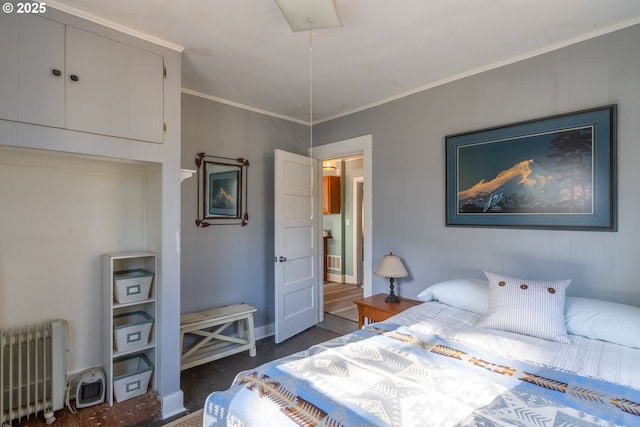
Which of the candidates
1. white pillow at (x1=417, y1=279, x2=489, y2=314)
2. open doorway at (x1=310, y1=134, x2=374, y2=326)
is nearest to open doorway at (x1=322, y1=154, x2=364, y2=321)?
open doorway at (x1=310, y1=134, x2=374, y2=326)

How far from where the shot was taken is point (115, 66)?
200 centimetres

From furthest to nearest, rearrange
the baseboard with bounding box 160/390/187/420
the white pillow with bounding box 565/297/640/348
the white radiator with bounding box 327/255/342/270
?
the white radiator with bounding box 327/255/342/270 → the baseboard with bounding box 160/390/187/420 → the white pillow with bounding box 565/297/640/348

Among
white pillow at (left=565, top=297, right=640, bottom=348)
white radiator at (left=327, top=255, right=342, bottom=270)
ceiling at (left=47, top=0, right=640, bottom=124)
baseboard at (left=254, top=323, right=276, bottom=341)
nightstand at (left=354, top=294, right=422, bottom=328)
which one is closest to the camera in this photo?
white pillow at (left=565, top=297, right=640, bottom=348)

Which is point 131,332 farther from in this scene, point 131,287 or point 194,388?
point 194,388

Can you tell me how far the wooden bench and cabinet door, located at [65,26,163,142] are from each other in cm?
156

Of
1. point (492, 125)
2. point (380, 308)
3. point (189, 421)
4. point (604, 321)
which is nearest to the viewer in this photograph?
point (604, 321)

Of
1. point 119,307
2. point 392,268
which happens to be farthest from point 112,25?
point 392,268

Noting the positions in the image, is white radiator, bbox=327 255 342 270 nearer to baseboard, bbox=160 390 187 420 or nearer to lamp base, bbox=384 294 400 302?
lamp base, bbox=384 294 400 302

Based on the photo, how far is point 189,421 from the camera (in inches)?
82.4

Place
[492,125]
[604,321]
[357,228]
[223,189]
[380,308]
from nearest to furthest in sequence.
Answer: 1. [604,321]
2. [492,125]
3. [380,308]
4. [223,189]
5. [357,228]

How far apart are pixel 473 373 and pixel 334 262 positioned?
5102 mm

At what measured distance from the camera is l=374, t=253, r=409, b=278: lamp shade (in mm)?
2873

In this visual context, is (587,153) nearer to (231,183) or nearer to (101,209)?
(231,183)

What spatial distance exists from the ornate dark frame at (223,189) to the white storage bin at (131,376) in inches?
47.3
